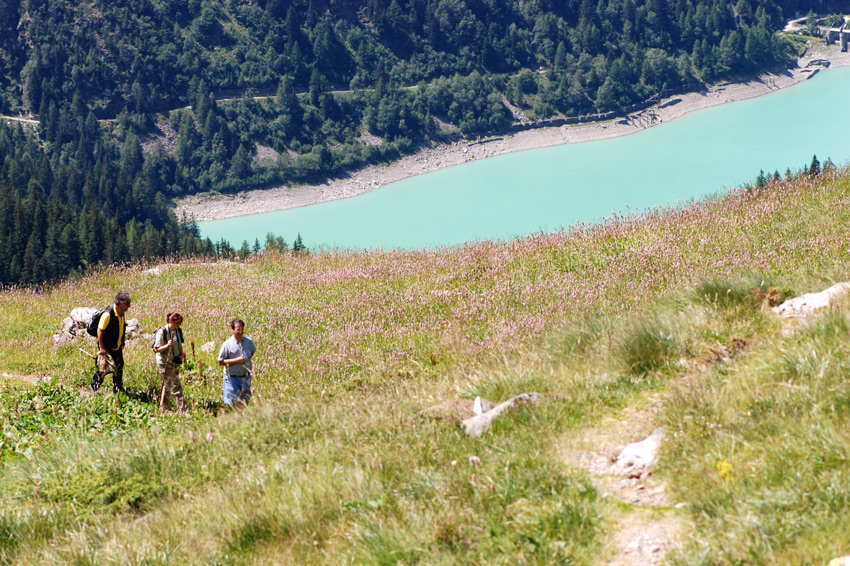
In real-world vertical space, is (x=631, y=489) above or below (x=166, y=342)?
above

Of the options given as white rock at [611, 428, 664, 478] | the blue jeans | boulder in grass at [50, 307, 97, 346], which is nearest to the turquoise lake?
boulder in grass at [50, 307, 97, 346]

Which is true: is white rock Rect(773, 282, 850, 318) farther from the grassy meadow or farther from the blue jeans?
the blue jeans

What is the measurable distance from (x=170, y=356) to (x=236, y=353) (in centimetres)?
147

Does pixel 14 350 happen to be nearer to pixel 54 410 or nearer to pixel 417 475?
pixel 54 410

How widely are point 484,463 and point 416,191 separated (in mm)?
165988

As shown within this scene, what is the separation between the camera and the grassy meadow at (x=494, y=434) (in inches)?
224

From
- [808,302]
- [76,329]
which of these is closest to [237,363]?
[808,302]

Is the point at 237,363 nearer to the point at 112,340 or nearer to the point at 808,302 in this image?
the point at 112,340

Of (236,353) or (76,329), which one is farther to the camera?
(76,329)

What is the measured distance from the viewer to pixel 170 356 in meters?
12.2

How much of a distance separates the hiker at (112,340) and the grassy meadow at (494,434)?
20.7 inches

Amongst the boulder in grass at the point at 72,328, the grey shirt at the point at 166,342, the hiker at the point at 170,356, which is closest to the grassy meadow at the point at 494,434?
the hiker at the point at 170,356

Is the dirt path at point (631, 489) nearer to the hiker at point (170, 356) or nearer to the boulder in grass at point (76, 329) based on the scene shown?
the hiker at point (170, 356)

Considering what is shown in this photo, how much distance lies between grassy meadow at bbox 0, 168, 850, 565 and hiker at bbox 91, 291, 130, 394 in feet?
1.73
